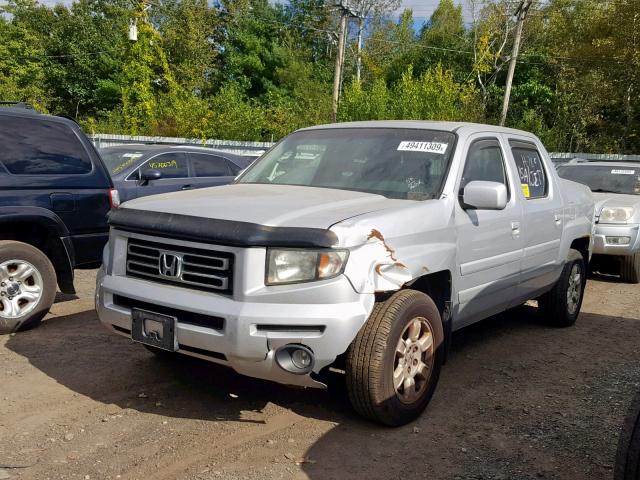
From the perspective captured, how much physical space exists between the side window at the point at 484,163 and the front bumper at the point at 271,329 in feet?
5.13

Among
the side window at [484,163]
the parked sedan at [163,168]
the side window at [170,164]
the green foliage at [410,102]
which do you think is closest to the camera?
the side window at [484,163]

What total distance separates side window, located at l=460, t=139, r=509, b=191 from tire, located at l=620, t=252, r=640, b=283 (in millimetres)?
4933

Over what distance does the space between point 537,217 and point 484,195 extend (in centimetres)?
143

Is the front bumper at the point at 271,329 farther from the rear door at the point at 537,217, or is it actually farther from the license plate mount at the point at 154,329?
the rear door at the point at 537,217

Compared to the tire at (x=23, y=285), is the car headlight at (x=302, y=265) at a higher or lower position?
higher

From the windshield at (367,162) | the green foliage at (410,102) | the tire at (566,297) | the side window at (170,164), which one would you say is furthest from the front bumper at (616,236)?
the green foliage at (410,102)

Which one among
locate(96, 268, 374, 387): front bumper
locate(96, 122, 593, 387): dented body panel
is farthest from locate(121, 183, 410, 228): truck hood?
locate(96, 268, 374, 387): front bumper

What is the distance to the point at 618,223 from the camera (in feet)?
29.6

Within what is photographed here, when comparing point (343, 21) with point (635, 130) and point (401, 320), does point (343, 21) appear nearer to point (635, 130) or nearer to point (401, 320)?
point (635, 130)

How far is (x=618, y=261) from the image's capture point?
9.38 m

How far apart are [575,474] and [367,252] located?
5.19 feet

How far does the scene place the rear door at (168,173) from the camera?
9.76 meters

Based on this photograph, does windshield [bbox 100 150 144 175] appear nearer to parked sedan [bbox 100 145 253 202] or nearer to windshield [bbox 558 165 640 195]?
parked sedan [bbox 100 145 253 202]

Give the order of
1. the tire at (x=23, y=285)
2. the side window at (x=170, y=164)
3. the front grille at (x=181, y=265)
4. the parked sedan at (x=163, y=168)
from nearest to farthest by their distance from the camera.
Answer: the front grille at (x=181, y=265) < the tire at (x=23, y=285) < the parked sedan at (x=163, y=168) < the side window at (x=170, y=164)
